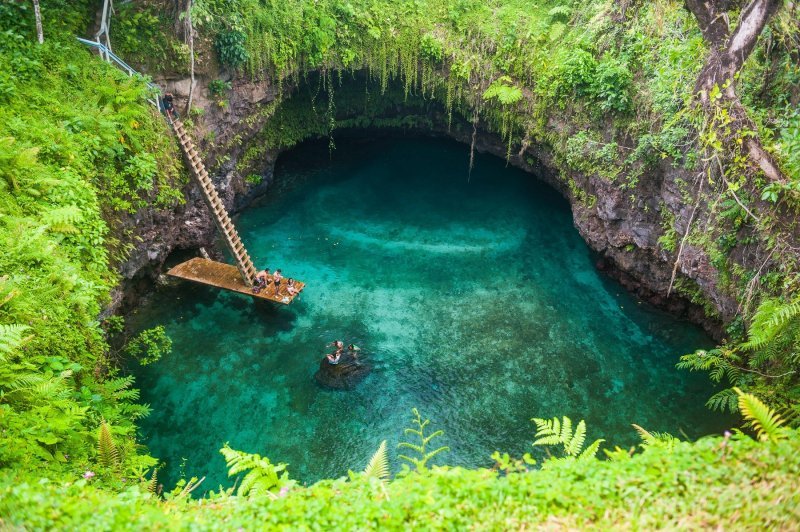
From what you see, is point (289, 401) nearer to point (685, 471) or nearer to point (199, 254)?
point (199, 254)

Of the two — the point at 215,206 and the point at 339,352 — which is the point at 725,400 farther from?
the point at 215,206

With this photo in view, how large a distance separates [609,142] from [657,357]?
22.4ft

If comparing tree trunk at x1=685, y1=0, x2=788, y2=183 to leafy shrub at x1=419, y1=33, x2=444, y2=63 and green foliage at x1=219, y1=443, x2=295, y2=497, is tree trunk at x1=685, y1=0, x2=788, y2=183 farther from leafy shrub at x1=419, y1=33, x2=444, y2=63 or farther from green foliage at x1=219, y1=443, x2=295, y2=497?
green foliage at x1=219, y1=443, x2=295, y2=497

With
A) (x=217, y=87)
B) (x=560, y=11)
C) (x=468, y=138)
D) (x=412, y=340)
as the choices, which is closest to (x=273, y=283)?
(x=412, y=340)

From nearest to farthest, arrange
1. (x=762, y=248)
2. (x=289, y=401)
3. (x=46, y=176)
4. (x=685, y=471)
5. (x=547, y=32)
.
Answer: (x=685, y=471)
(x=46, y=176)
(x=762, y=248)
(x=289, y=401)
(x=547, y=32)

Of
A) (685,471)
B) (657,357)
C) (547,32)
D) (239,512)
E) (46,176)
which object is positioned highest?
(547,32)

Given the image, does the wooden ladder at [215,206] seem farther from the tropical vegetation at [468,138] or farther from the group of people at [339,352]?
the group of people at [339,352]

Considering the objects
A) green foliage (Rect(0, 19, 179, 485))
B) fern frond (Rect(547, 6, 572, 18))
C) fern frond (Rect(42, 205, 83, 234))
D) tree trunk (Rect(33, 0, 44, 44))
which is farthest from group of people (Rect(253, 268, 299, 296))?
fern frond (Rect(547, 6, 572, 18))

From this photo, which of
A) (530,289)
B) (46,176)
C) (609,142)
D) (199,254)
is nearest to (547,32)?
(609,142)

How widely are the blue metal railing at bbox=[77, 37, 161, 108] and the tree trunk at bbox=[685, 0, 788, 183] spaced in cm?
1368

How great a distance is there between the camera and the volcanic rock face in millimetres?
13438

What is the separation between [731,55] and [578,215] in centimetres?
852

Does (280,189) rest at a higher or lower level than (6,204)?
lower

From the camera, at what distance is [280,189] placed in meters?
20.5
